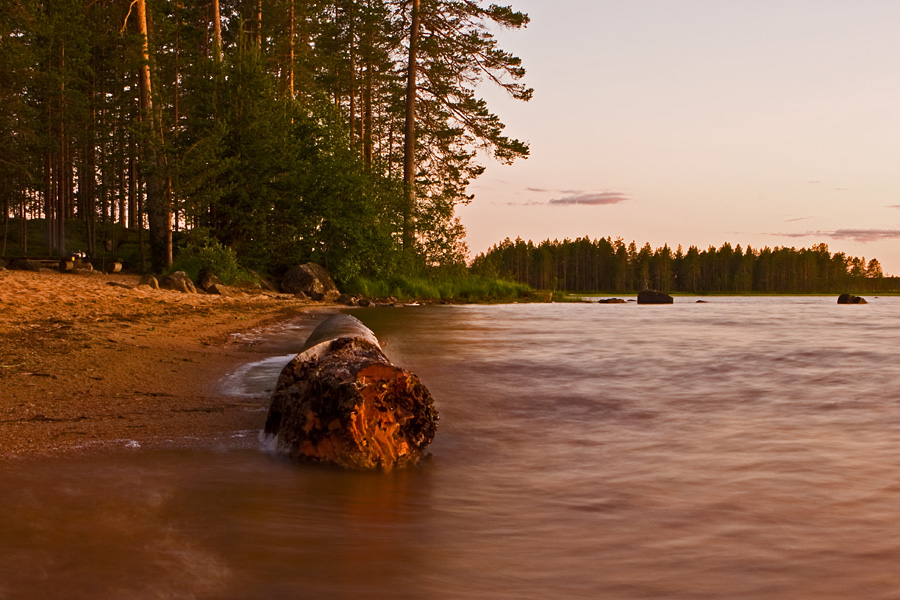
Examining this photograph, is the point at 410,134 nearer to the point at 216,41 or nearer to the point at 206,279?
the point at 216,41

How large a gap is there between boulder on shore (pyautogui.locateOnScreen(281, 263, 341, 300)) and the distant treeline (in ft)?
397

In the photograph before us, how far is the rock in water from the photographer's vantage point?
4.33 m

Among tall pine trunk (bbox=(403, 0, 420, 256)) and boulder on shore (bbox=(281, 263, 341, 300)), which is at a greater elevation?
tall pine trunk (bbox=(403, 0, 420, 256))

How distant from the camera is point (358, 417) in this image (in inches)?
170

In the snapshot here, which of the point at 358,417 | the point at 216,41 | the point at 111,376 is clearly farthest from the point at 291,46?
the point at 358,417

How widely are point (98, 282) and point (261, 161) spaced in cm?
834

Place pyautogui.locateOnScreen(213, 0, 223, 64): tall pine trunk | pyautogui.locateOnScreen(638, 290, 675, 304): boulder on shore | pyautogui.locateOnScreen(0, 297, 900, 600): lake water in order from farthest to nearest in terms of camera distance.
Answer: pyautogui.locateOnScreen(638, 290, 675, 304): boulder on shore, pyautogui.locateOnScreen(213, 0, 223, 64): tall pine trunk, pyautogui.locateOnScreen(0, 297, 900, 600): lake water

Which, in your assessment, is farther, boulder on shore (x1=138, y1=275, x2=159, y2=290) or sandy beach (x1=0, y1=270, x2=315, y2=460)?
boulder on shore (x1=138, y1=275, x2=159, y2=290)

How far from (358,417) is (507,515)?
118 cm

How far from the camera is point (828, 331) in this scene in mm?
17734

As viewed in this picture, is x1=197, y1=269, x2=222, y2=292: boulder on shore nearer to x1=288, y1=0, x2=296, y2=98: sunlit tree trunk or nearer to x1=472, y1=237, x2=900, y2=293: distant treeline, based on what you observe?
x1=288, y1=0, x2=296, y2=98: sunlit tree trunk

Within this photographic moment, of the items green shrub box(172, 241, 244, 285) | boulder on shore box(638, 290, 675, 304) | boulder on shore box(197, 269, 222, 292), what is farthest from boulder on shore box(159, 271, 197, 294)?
boulder on shore box(638, 290, 675, 304)

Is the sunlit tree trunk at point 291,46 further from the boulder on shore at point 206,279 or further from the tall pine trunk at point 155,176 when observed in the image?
the boulder on shore at point 206,279

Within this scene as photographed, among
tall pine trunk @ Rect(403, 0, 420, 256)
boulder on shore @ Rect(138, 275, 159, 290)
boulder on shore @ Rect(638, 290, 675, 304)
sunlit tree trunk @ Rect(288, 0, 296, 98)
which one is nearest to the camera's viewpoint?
boulder on shore @ Rect(138, 275, 159, 290)
